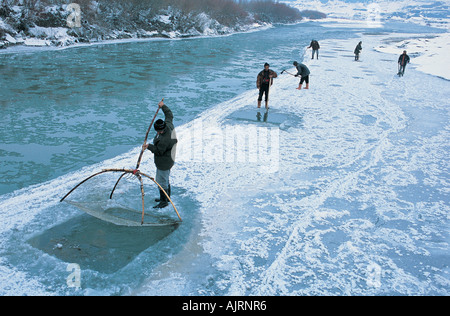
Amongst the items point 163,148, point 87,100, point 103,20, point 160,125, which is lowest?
point 87,100

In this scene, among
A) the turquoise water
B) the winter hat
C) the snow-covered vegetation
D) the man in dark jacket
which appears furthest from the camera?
the snow-covered vegetation

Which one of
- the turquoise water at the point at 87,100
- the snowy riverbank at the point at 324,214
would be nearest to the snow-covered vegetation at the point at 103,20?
the turquoise water at the point at 87,100

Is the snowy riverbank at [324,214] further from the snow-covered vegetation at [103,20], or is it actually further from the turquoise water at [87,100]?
the snow-covered vegetation at [103,20]

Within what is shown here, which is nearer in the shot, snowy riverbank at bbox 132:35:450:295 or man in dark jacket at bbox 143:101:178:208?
snowy riverbank at bbox 132:35:450:295

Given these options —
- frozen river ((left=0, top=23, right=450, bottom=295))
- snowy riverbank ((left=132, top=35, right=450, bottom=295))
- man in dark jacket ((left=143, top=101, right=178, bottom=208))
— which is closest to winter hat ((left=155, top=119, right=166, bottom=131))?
man in dark jacket ((left=143, top=101, right=178, bottom=208))

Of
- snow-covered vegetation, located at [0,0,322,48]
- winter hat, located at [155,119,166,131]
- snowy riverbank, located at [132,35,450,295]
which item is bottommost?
snowy riverbank, located at [132,35,450,295]

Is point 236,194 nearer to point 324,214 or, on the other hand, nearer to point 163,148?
point 324,214

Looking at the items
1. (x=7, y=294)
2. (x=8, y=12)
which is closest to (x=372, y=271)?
(x=7, y=294)

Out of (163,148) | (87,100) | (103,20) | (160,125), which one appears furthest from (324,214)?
(103,20)

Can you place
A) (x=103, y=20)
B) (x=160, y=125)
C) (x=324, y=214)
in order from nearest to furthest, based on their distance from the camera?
(x=160, y=125) → (x=324, y=214) → (x=103, y=20)

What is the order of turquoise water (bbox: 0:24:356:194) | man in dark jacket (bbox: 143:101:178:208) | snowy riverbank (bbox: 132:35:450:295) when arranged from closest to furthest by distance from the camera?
snowy riverbank (bbox: 132:35:450:295), man in dark jacket (bbox: 143:101:178:208), turquoise water (bbox: 0:24:356:194)

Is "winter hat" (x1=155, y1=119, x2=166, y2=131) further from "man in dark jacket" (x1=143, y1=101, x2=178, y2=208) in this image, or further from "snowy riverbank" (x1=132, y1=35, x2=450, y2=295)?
"snowy riverbank" (x1=132, y1=35, x2=450, y2=295)

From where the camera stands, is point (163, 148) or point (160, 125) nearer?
point (160, 125)
